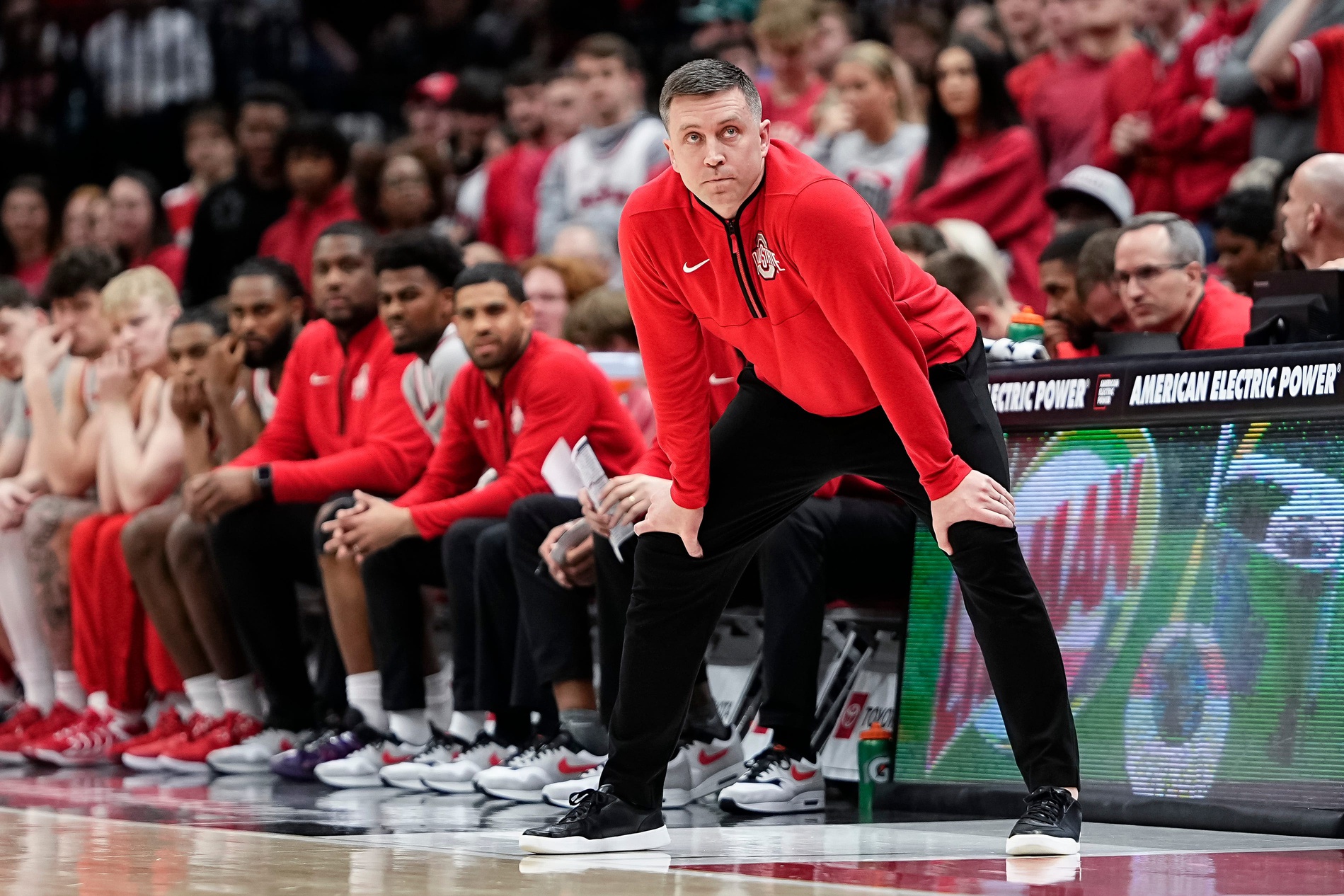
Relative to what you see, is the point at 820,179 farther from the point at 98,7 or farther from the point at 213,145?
the point at 98,7

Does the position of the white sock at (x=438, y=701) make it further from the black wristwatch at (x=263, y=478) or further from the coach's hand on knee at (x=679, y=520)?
the coach's hand on knee at (x=679, y=520)

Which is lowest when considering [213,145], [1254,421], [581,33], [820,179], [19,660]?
[19,660]

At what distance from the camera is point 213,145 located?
1105 centimetres

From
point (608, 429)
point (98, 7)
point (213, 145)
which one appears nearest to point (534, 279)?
point (608, 429)

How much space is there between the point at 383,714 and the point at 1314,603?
3.26m

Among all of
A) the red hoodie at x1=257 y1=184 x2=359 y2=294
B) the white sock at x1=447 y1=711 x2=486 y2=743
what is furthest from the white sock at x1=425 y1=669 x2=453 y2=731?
the red hoodie at x1=257 y1=184 x2=359 y2=294

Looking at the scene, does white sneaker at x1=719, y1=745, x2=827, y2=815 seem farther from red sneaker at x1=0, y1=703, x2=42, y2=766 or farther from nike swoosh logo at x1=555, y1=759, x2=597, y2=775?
red sneaker at x1=0, y1=703, x2=42, y2=766

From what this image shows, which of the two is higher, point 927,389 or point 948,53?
point 948,53

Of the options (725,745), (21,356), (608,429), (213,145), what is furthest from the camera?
(213,145)

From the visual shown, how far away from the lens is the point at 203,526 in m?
6.62

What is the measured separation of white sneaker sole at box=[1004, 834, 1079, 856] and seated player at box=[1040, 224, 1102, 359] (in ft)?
7.52

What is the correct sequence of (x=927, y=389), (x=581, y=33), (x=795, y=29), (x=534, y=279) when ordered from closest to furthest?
(x=927, y=389)
(x=534, y=279)
(x=795, y=29)
(x=581, y=33)

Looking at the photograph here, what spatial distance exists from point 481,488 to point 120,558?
206 centimetres

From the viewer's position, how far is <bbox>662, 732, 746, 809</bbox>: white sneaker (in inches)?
204
